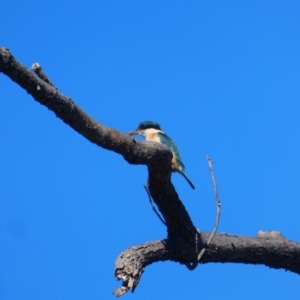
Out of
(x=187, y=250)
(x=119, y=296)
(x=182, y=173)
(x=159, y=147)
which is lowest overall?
(x=119, y=296)

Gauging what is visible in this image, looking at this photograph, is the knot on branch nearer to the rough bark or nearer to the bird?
the rough bark

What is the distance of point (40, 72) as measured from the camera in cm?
312

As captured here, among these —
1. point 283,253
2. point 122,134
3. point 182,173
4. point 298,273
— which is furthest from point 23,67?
point 182,173

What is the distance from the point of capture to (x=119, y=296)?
3.21 m

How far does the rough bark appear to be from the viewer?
3.05 metres

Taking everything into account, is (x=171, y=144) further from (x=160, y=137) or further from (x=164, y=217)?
(x=164, y=217)

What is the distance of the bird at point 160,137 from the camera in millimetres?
6056

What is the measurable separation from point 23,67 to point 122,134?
2.16 ft

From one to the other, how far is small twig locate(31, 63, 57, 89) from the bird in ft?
8.91

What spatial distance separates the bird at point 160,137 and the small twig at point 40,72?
8.91ft

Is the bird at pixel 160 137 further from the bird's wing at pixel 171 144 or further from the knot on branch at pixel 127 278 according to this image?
the knot on branch at pixel 127 278

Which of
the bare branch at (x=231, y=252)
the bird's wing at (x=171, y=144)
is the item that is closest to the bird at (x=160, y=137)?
the bird's wing at (x=171, y=144)

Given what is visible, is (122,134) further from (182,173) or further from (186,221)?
(182,173)

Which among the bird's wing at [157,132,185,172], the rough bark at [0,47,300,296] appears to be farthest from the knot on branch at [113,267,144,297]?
the bird's wing at [157,132,185,172]
